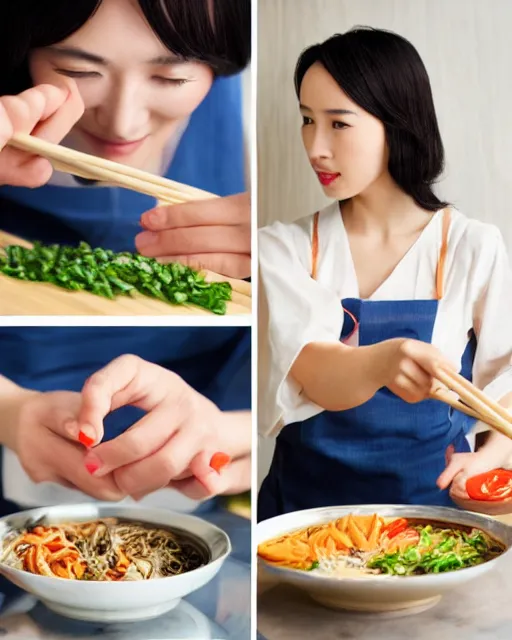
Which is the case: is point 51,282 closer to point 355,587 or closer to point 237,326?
point 237,326

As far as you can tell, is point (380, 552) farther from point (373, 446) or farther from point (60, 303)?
point (60, 303)

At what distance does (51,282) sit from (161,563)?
50 centimetres

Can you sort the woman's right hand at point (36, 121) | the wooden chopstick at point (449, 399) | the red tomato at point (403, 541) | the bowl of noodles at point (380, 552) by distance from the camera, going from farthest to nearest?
the wooden chopstick at point (449, 399), the red tomato at point (403, 541), the bowl of noodles at point (380, 552), the woman's right hand at point (36, 121)

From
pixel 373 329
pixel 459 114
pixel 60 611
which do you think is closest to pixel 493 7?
pixel 459 114

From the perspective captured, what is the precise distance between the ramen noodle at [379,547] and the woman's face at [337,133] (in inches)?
30.6

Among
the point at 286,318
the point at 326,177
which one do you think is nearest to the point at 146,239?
the point at 286,318

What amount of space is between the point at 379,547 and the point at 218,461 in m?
0.61

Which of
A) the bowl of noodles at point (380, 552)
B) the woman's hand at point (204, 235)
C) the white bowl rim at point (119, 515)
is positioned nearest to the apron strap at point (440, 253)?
the bowl of noodles at point (380, 552)

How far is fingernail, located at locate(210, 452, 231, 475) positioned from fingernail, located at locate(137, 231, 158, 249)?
36 centimetres

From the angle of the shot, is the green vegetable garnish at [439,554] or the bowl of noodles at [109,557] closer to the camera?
the bowl of noodles at [109,557]

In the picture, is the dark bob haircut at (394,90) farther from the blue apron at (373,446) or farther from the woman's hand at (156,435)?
the woman's hand at (156,435)

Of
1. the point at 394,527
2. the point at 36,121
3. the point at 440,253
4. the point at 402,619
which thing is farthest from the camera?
the point at 440,253

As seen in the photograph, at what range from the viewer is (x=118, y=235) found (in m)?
1.38

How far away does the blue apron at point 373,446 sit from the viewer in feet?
6.52
